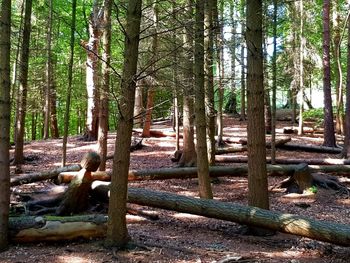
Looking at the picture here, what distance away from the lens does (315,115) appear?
25094 mm

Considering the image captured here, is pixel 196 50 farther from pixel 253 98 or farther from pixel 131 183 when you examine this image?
pixel 131 183

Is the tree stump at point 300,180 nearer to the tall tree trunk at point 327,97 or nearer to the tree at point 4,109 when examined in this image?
the tall tree trunk at point 327,97

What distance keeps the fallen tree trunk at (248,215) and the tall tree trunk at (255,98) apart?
60 centimetres

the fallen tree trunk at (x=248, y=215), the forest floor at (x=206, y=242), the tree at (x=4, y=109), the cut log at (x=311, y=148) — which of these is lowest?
the forest floor at (x=206, y=242)

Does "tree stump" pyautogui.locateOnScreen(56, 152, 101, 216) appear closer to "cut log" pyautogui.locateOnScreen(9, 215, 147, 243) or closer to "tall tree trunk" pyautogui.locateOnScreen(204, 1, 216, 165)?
"cut log" pyautogui.locateOnScreen(9, 215, 147, 243)

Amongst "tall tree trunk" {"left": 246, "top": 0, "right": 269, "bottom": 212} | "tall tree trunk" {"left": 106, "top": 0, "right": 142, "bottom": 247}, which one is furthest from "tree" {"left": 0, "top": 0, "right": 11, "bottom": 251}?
"tall tree trunk" {"left": 246, "top": 0, "right": 269, "bottom": 212}

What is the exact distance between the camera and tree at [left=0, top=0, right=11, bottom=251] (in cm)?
579

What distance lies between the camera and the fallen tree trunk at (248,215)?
6.35 meters

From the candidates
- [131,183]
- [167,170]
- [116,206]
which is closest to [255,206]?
[116,206]

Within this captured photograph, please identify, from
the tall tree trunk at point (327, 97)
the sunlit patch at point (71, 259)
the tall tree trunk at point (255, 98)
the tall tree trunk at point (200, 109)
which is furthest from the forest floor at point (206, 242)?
the tall tree trunk at point (327, 97)

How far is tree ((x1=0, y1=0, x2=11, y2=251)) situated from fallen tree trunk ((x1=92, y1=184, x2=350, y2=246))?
2.61 metres

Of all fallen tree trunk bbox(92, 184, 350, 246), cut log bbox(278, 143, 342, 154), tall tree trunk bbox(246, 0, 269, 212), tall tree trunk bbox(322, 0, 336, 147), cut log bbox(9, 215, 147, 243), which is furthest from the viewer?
tall tree trunk bbox(322, 0, 336, 147)

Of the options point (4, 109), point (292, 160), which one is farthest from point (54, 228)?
point (292, 160)

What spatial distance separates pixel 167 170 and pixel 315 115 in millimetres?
17021
